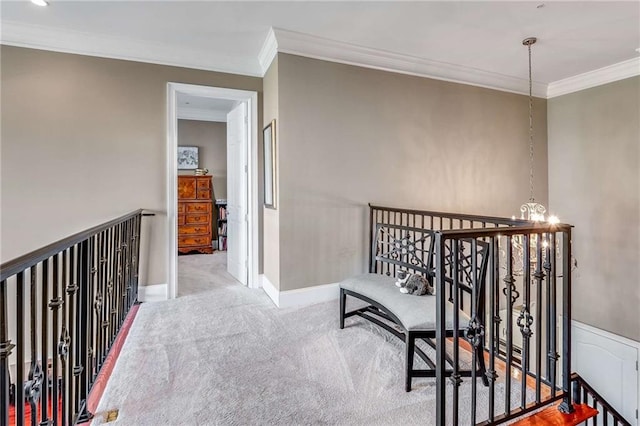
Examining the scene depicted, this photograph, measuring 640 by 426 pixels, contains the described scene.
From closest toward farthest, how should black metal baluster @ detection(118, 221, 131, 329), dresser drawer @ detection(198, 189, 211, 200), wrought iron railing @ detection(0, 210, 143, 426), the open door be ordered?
wrought iron railing @ detection(0, 210, 143, 426) < black metal baluster @ detection(118, 221, 131, 329) < the open door < dresser drawer @ detection(198, 189, 211, 200)

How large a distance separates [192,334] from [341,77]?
276cm

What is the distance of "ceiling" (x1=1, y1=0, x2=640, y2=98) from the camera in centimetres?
270

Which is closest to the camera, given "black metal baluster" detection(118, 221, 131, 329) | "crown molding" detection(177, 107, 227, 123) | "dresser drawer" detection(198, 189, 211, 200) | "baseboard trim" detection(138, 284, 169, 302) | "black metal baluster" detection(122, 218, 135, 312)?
"black metal baluster" detection(118, 221, 131, 329)

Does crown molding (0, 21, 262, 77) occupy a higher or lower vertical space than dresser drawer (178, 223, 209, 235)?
higher

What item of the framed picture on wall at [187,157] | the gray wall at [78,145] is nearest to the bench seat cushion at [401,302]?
the gray wall at [78,145]

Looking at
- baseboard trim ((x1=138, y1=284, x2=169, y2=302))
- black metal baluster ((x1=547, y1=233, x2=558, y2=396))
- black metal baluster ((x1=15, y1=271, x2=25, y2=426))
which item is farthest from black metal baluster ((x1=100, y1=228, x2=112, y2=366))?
black metal baluster ((x1=547, y1=233, x2=558, y2=396))

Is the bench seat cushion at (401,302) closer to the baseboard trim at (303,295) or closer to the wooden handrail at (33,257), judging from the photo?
the baseboard trim at (303,295)

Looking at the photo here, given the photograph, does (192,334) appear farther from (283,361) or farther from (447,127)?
(447,127)

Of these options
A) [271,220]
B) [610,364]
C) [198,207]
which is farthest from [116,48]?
[610,364]

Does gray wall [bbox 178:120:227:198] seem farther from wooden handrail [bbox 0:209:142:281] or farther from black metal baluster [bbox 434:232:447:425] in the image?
black metal baluster [bbox 434:232:447:425]

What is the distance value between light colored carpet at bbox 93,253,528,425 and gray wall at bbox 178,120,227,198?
4102 millimetres

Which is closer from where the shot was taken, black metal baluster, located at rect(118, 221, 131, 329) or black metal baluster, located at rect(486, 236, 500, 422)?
black metal baluster, located at rect(486, 236, 500, 422)

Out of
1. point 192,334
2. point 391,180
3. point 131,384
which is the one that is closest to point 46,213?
point 192,334

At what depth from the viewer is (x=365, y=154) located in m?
3.54
